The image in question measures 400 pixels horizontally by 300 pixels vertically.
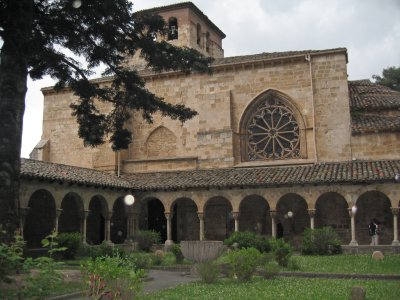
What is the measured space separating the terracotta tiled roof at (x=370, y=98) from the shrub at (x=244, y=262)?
1547 cm

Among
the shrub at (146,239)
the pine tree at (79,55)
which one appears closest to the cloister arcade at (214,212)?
the shrub at (146,239)

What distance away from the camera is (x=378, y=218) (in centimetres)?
2272

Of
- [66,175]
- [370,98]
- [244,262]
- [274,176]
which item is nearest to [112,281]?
[244,262]

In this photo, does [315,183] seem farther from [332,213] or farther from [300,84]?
[300,84]

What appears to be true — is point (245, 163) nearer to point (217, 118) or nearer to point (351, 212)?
point (217, 118)

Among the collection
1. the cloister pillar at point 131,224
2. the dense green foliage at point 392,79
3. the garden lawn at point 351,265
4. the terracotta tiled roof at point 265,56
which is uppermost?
the dense green foliage at point 392,79

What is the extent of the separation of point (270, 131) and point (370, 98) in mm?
5780

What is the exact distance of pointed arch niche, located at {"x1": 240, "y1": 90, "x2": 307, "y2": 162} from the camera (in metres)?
25.7

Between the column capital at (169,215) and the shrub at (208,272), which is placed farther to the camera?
the column capital at (169,215)

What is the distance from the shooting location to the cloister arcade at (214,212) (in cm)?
2170

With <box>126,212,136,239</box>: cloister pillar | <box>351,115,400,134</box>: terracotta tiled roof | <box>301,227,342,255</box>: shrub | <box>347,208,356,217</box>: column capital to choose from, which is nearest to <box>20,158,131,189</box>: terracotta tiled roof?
<box>126,212,136,239</box>: cloister pillar

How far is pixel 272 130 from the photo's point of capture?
26328mm

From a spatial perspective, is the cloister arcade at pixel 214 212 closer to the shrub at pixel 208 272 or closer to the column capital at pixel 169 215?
the column capital at pixel 169 215

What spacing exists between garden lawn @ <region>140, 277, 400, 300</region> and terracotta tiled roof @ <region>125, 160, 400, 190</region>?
9.34 m
